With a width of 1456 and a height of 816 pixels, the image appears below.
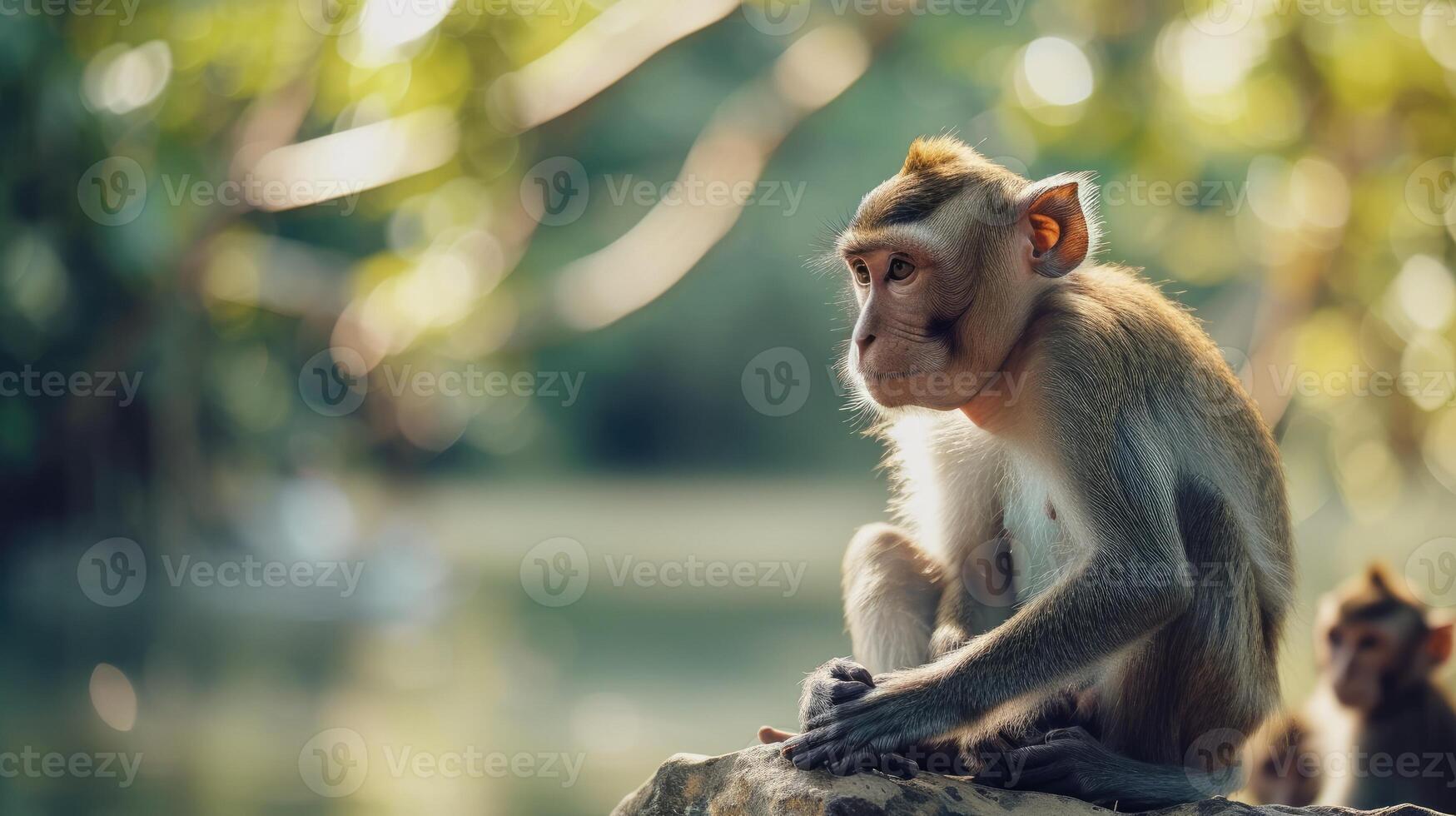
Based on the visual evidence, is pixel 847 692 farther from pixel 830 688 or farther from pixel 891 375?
pixel 891 375

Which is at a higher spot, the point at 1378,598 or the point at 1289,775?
the point at 1378,598

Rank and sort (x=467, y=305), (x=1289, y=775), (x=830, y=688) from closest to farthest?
A: (x=830, y=688)
(x=1289, y=775)
(x=467, y=305)

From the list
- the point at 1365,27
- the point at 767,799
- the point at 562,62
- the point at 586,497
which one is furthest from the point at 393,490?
the point at 767,799

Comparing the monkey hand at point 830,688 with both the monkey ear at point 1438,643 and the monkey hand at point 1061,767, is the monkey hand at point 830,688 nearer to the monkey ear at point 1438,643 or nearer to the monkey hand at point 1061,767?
the monkey hand at point 1061,767

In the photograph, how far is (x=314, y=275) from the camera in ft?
51.7

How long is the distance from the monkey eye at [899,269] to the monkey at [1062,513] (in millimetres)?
11

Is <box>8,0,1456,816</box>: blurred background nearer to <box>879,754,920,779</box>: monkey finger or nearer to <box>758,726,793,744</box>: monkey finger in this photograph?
<box>758,726,793,744</box>: monkey finger

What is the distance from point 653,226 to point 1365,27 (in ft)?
16.1

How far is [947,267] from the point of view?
14.3 ft

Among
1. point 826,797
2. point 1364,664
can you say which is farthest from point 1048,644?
point 1364,664

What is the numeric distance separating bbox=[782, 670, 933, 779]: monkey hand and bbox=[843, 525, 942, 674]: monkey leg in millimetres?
670

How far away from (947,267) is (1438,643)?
4.83 meters

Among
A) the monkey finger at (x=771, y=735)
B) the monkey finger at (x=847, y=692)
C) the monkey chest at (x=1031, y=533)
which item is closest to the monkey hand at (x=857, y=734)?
the monkey finger at (x=847, y=692)

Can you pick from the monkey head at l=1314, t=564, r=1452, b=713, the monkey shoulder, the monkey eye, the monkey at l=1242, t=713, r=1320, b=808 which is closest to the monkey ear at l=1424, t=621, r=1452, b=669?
the monkey head at l=1314, t=564, r=1452, b=713
